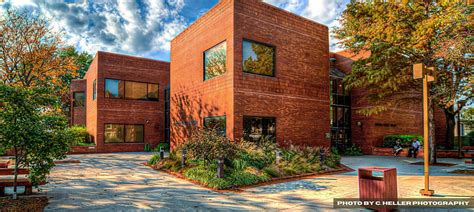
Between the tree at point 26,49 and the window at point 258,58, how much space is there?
14.5 metres

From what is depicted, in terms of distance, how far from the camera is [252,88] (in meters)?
12.9

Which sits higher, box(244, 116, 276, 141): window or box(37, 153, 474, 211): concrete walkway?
box(244, 116, 276, 141): window

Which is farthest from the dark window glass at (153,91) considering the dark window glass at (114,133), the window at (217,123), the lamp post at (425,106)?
the lamp post at (425,106)

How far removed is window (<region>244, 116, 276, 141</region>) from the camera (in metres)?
12.8

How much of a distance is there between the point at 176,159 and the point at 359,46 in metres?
→ 11.4

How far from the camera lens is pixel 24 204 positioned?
6.79 meters

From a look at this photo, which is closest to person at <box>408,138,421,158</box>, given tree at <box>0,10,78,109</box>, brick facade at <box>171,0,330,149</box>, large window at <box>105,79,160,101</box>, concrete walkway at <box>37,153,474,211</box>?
brick facade at <box>171,0,330,149</box>

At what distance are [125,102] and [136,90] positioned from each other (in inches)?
60.4

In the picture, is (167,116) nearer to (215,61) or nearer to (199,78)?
(199,78)

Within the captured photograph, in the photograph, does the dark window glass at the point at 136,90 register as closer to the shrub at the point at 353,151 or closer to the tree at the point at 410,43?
the tree at the point at 410,43

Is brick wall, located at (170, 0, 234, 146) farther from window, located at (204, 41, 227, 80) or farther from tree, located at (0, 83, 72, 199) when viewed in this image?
tree, located at (0, 83, 72, 199)

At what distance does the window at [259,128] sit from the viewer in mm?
12781

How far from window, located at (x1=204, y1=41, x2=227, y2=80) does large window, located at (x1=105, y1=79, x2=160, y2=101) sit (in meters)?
12.9

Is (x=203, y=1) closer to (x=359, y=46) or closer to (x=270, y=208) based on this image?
(x=359, y=46)
